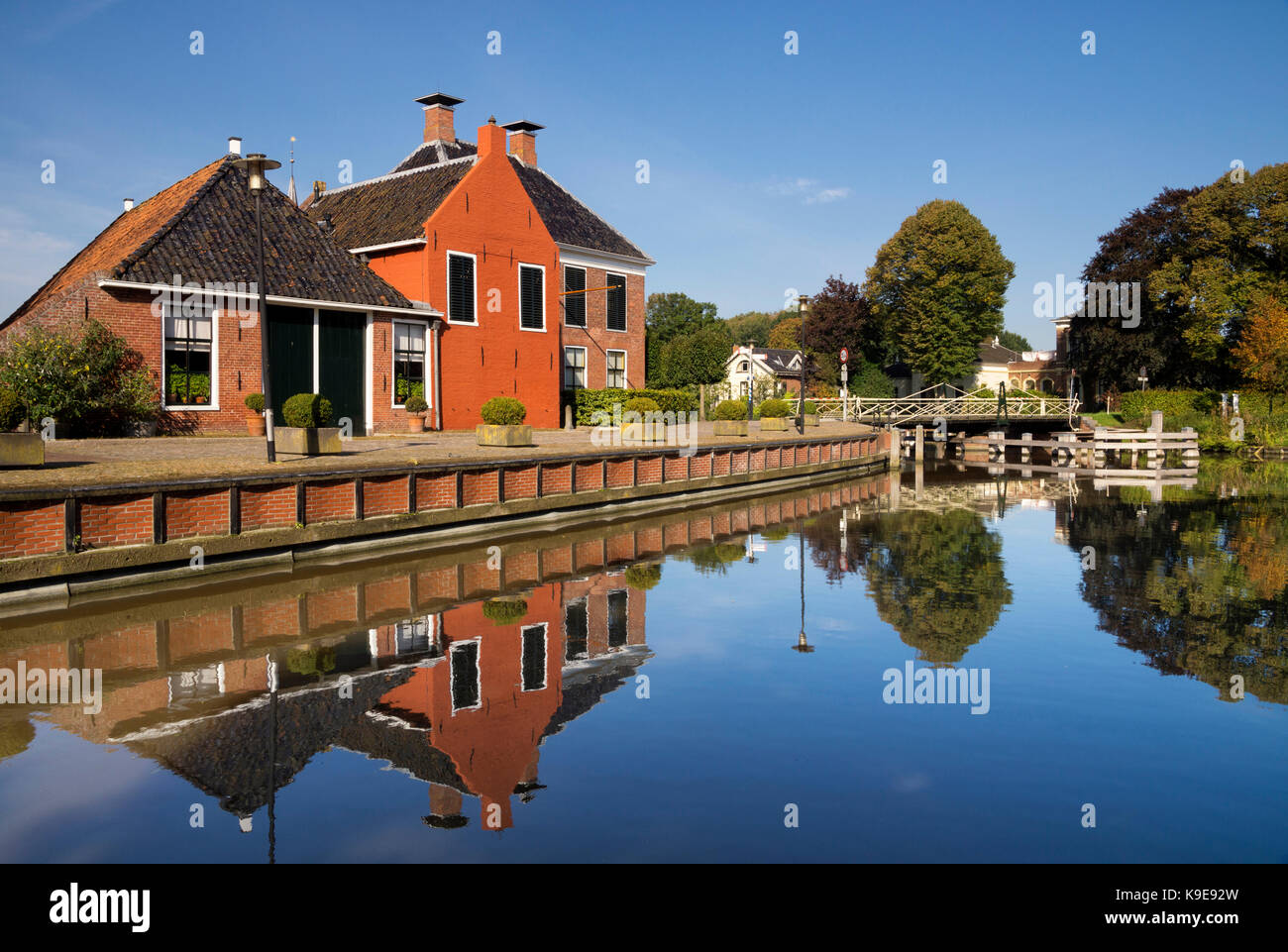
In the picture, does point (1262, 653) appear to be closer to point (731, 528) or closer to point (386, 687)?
point (386, 687)

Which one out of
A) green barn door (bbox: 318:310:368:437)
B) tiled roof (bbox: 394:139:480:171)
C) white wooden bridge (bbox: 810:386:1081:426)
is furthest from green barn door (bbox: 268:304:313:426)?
white wooden bridge (bbox: 810:386:1081:426)

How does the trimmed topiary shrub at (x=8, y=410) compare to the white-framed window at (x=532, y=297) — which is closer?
the trimmed topiary shrub at (x=8, y=410)

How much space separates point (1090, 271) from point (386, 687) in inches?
2436

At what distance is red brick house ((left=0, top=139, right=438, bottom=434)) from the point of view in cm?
2097

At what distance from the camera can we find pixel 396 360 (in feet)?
87.8

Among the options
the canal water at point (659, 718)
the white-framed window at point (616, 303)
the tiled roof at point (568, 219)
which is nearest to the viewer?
the canal water at point (659, 718)

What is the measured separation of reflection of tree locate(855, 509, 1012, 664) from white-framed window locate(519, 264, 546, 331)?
15.0m

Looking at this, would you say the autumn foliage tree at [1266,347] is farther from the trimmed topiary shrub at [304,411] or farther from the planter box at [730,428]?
the trimmed topiary shrub at [304,411]

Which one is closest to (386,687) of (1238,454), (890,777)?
(890,777)

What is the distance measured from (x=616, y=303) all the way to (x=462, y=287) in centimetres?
1064

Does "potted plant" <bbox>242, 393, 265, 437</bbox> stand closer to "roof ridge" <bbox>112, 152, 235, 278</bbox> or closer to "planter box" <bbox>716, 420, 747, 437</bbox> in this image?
"roof ridge" <bbox>112, 152, 235, 278</bbox>

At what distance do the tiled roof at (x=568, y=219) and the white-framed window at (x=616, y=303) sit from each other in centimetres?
106

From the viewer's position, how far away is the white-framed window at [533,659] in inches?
331

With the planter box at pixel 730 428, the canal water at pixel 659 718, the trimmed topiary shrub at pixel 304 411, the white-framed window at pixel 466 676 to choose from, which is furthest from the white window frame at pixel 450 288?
the white-framed window at pixel 466 676
